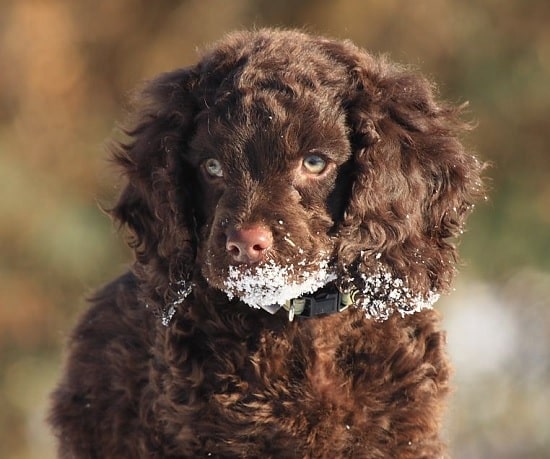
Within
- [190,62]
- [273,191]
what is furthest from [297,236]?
[190,62]

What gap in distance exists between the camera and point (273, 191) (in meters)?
3.88

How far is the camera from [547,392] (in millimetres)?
11180

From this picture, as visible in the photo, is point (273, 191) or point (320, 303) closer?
point (273, 191)

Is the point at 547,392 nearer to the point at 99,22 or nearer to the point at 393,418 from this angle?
the point at 99,22

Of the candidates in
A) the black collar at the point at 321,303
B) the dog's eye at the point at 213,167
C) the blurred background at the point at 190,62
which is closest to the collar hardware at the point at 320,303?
the black collar at the point at 321,303

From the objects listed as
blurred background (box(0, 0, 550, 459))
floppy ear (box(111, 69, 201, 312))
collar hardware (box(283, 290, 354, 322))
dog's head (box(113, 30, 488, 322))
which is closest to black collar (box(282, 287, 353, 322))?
collar hardware (box(283, 290, 354, 322))

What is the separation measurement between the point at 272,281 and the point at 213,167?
540 millimetres

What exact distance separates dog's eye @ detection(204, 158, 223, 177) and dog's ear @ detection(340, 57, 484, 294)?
478 mm

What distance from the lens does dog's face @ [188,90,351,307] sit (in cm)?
379

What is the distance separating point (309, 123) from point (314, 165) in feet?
0.49

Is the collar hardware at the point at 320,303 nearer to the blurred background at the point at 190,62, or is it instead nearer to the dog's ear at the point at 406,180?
the dog's ear at the point at 406,180

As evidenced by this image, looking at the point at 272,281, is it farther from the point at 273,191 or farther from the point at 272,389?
the point at 272,389

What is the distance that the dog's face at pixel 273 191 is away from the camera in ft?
12.4

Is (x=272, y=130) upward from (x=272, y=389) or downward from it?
upward
